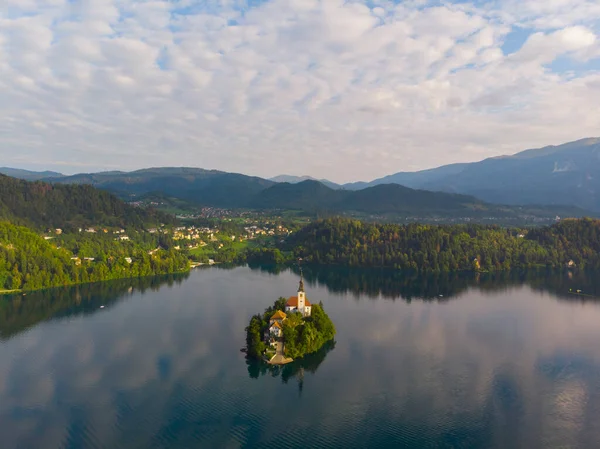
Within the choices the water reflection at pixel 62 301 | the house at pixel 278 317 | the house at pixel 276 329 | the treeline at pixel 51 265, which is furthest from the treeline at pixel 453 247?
the house at pixel 276 329

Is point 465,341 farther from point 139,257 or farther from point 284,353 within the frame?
point 139,257

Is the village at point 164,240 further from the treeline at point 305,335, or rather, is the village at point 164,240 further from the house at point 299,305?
the treeline at point 305,335

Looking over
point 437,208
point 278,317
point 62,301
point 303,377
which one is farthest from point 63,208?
point 437,208

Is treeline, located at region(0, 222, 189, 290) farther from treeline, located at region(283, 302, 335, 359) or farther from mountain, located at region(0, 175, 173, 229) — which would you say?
treeline, located at region(283, 302, 335, 359)

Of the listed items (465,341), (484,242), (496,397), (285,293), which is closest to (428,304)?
(465,341)

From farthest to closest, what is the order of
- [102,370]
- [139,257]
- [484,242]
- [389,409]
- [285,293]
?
1. [484,242]
2. [139,257]
3. [285,293]
4. [102,370]
5. [389,409]

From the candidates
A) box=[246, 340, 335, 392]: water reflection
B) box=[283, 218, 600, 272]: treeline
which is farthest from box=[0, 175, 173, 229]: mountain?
box=[246, 340, 335, 392]: water reflection
